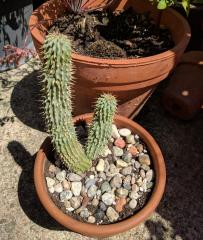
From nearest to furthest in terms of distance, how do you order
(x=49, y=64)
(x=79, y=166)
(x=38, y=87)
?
(x=49, y=64) → (x=79, y=166) → (x=38, y=87)

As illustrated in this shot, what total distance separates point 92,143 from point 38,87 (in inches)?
41.2

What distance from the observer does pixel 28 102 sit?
259cm

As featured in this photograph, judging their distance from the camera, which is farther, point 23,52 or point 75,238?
point 23,52

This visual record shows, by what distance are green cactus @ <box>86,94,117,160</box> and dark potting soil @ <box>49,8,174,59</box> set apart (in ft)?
1.44

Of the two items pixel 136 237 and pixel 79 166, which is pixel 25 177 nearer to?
pixel 79 166

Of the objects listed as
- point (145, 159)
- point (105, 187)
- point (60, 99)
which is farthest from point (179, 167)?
point (60, 99)

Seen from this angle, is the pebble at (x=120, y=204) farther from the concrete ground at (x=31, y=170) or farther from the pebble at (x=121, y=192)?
the concrete ground at (x=31, y=170)

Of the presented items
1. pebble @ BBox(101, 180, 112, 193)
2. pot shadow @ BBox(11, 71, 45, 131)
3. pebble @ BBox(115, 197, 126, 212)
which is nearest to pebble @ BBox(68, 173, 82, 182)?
pebble @ BBox(101, 180, 112, 193)

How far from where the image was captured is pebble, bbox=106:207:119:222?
5.66ft

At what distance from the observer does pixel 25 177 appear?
84.8 inches

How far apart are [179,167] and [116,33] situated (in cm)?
92

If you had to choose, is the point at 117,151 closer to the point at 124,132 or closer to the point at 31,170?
the point at 124,132

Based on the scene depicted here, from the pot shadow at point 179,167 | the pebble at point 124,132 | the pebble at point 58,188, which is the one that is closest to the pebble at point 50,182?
the pebble at point 58,188

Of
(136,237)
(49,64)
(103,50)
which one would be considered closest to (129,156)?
(136,237)
